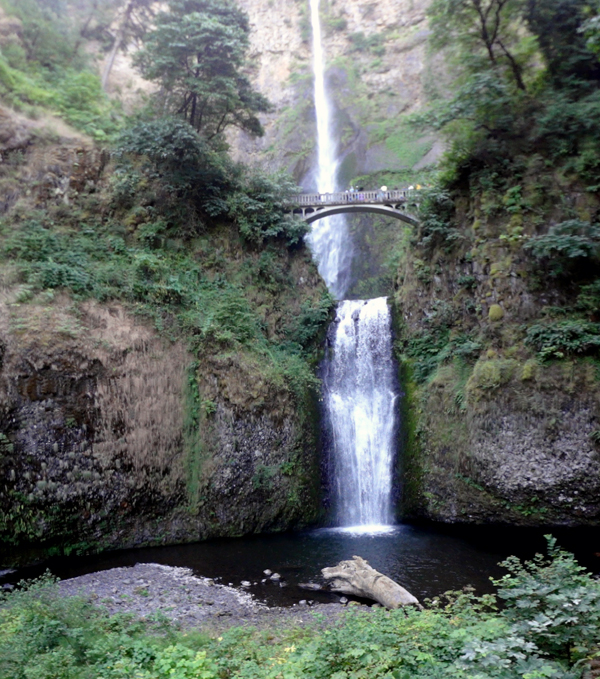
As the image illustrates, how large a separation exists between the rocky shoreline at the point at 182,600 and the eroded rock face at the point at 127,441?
2.13m

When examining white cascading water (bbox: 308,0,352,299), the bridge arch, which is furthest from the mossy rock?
white cascading water (bbox: 308,0,352,299)

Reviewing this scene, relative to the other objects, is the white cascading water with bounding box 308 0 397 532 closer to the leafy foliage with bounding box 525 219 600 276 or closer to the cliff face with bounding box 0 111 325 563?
the cliff face with bounding box 0 111 325 563

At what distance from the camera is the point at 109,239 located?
714 inches

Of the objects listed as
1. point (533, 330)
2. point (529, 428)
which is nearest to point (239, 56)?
point (533, 330)

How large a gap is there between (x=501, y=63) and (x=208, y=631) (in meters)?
19.7

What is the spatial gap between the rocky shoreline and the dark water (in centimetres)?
53

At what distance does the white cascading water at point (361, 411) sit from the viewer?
55.4ft

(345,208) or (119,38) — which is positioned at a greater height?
(119,38)

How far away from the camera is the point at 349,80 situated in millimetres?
41531

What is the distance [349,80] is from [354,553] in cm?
3967

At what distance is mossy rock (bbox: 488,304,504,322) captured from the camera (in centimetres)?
1603

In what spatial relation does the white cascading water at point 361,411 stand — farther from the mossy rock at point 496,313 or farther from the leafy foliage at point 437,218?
the mossy rock at point 496,313

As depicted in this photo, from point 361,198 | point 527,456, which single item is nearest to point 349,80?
point 361,198

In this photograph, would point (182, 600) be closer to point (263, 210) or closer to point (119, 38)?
point (263, 210)
